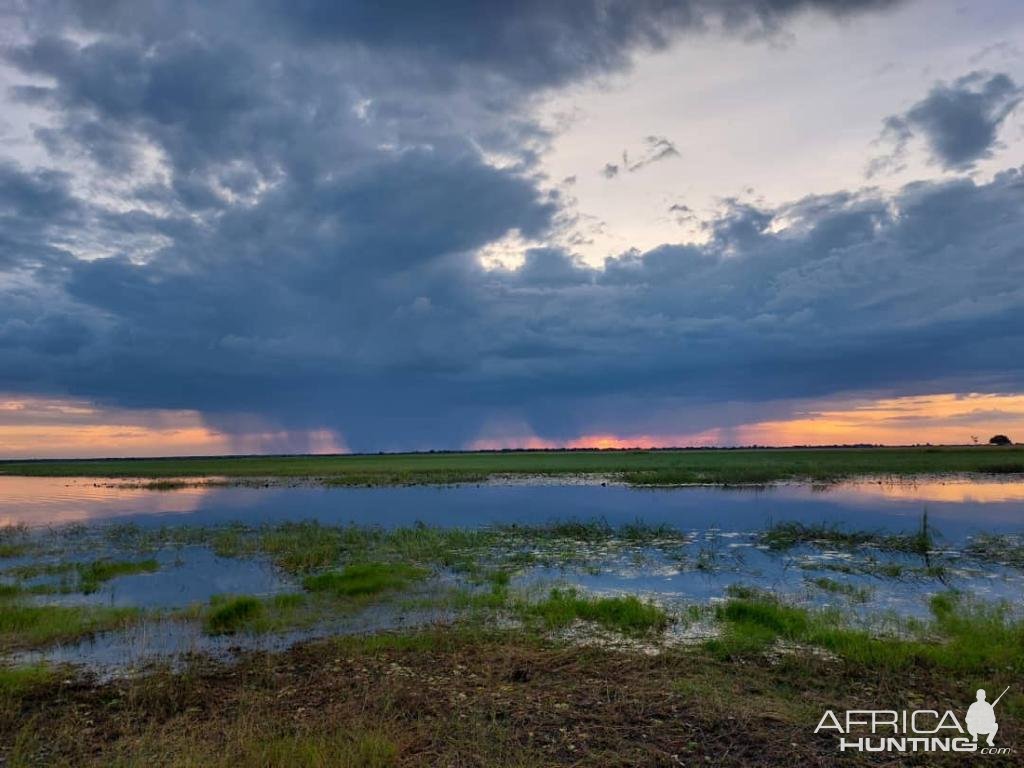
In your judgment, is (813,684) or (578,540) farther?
(578,540)

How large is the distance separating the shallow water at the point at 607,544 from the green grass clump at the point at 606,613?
1.77 metres

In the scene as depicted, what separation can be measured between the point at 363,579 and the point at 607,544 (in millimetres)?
10756

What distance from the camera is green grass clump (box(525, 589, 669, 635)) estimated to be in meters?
13.8

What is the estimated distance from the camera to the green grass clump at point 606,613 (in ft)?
45.3

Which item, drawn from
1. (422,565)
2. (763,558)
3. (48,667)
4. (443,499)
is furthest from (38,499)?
(763,558)

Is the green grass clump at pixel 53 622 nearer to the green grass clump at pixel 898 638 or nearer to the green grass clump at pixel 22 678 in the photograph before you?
the green grass clump at pixel 22 678

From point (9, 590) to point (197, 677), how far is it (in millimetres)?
12819

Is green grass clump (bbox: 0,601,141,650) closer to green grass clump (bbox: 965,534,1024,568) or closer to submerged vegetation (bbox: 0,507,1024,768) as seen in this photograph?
submerged vegetation (bbox: 0,507,1024,768)

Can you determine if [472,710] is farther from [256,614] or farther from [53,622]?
[53,622]

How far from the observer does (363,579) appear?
19.1 metres

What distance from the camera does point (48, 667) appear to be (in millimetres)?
11867

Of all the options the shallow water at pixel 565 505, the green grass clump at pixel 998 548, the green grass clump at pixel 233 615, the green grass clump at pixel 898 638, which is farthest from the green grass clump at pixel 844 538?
the green grass clump at pixel 233 615

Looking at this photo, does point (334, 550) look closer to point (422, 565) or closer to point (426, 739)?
point (422, 565)

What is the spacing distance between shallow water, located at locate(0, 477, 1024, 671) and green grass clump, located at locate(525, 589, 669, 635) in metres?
1.77
